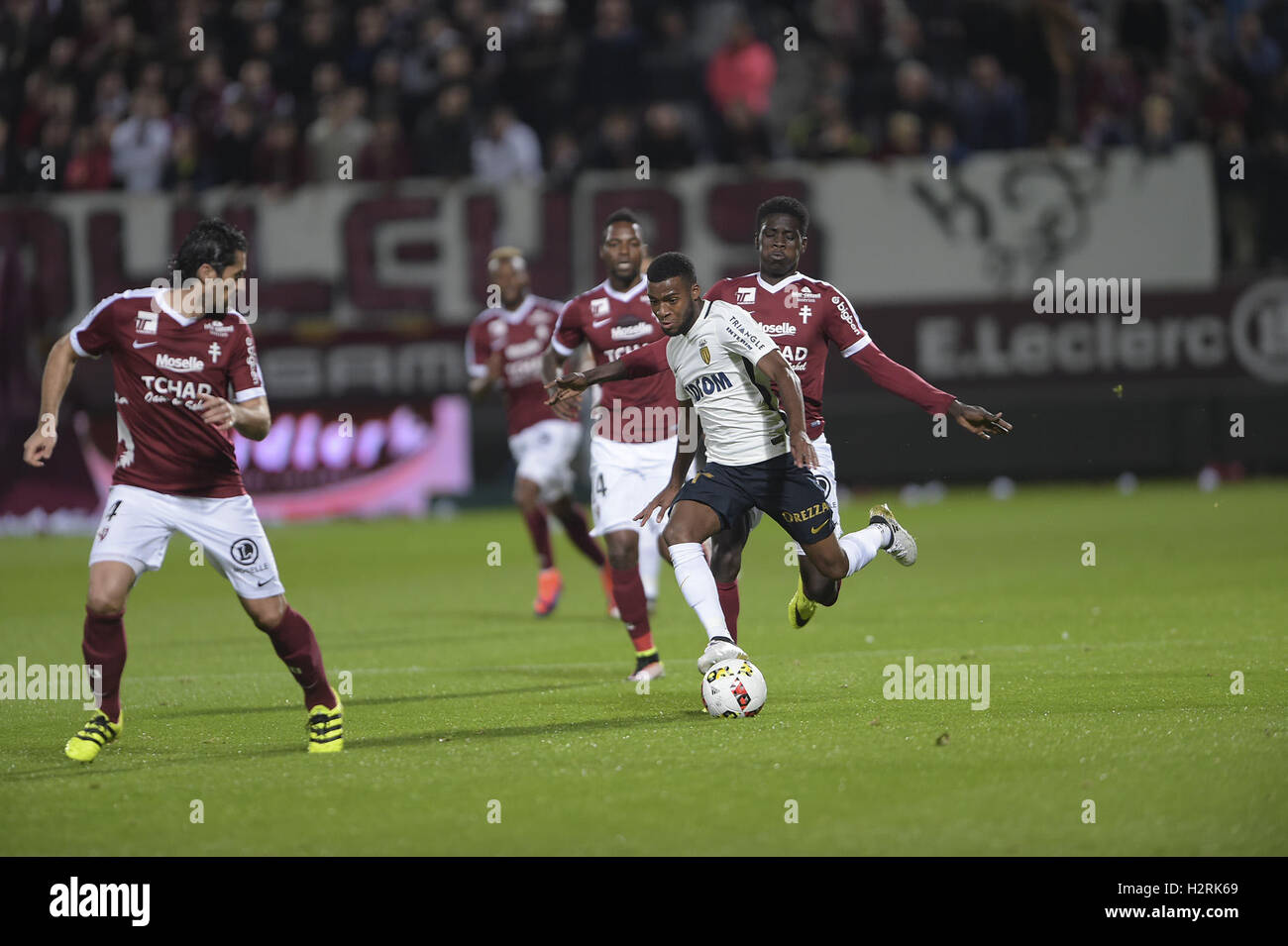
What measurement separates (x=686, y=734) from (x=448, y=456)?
41.6ft

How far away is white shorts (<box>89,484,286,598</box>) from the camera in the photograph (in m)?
6.87

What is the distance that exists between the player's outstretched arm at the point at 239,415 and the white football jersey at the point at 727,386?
1.95 m

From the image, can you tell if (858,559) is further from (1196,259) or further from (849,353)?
(1196,259)

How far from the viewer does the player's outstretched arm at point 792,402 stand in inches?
286

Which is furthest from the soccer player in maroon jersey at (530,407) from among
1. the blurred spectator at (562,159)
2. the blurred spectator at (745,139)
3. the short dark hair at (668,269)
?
the blurred spectator at (745,139)

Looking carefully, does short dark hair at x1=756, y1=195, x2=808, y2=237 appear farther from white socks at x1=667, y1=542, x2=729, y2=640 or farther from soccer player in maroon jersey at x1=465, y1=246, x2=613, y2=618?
soccer player in maroon jersey at x1=465, y1=246, x2=613, y2=618

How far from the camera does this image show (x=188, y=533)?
689 centimetres

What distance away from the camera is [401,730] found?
24.4 ft

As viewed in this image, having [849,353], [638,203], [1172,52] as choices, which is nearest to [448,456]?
[638,203]

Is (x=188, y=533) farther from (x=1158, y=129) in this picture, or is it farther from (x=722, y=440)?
(x=1158, y=129)

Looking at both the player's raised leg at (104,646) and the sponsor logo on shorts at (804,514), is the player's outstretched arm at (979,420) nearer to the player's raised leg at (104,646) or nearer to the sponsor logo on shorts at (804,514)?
the sponsor logo on shorts at (804,514)

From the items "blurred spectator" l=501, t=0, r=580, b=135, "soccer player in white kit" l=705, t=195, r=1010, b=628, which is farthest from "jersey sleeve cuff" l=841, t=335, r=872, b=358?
"blurred spectator" l=501, t=0, r=580, b=135

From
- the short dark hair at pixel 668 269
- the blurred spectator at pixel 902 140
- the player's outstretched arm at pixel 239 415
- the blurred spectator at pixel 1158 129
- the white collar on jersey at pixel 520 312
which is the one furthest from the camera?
the blurred spectator at pixel 902 140

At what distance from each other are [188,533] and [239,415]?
0.57 meters
